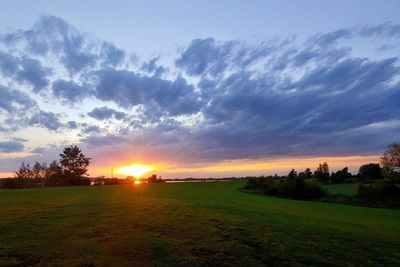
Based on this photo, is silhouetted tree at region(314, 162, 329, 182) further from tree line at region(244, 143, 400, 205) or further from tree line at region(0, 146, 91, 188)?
tree line at region(0, 146, 91, 188)

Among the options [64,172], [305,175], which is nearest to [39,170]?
[64,172]

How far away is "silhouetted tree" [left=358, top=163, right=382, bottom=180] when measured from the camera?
87381 millimetres

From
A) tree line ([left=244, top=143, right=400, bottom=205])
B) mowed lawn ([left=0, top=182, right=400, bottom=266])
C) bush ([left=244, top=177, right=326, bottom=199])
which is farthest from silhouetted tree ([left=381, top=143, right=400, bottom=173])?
mowed lawn ([left=0, top=182, right=400, bottom=266])

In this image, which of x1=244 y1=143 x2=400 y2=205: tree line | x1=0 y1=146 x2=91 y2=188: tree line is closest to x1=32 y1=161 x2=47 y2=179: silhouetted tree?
x1=0 y1=146 x2=91 y2=188: tree line

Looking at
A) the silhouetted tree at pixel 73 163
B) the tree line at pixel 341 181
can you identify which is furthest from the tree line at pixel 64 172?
the tree line at pixel 341 181

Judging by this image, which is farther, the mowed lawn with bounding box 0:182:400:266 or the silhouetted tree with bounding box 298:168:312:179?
the silhouetted tree with bounding box 298:168:312:179

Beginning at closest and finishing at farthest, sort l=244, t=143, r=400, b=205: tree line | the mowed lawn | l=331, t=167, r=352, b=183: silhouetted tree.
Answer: the mowed lawn → l=244, t=143, r=400, b=205: tree line → l=331, t=167, r=352, b=183: silhouetted tree

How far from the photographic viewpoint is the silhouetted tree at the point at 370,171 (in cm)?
8738

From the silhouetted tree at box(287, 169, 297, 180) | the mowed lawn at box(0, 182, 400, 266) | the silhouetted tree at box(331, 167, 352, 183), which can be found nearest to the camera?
the mowed lawn at box(0, 182, 400, 266)

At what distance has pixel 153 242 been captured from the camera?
1189cm

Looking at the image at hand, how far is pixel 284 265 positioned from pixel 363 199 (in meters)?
46.5

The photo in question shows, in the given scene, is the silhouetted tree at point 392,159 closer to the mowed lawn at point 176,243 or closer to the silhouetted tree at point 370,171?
the silhouetted tree at point 370,171

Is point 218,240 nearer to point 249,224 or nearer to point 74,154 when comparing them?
point 249,224

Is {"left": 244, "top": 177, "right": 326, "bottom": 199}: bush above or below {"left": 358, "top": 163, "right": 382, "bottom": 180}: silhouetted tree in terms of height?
below
